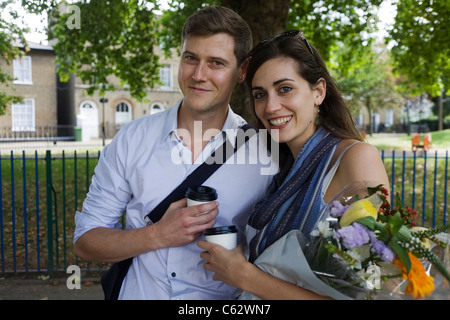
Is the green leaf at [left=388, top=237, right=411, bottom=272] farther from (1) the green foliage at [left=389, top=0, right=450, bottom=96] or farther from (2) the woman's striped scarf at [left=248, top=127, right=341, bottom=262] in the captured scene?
(1) the green foliage at [left=389, top=0, right=450, bottom=96]

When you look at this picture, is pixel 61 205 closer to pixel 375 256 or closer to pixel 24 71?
pixel 375 256

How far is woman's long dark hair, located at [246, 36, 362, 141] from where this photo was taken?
6.96ft

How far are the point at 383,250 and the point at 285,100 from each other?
0.95 m

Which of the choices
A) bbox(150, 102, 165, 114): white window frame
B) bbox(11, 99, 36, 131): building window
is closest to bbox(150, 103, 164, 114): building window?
bbox(150, 102, 165, 114): white window frame

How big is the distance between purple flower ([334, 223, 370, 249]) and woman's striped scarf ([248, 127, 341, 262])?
32cm

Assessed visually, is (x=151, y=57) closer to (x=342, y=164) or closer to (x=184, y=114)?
(x=184, y=114)

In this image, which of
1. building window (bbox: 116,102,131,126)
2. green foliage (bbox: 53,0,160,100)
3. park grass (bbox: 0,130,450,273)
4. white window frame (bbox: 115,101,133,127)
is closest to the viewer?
park grass (bbox: 0,130,450,273)

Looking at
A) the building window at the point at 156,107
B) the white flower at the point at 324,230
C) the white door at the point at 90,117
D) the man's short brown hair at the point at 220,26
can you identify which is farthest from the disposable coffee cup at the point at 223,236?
the building window at the point at 156,107

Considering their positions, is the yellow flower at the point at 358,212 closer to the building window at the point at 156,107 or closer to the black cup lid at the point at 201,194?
the black cup lid at the point at 201,194

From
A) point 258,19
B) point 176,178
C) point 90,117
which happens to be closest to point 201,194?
point 176,178

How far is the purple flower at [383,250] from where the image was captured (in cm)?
135

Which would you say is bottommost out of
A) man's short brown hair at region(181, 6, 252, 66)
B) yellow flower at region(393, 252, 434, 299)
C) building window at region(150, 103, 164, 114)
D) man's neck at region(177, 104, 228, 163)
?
yellow flower at region(393, 252, 434, 299)
